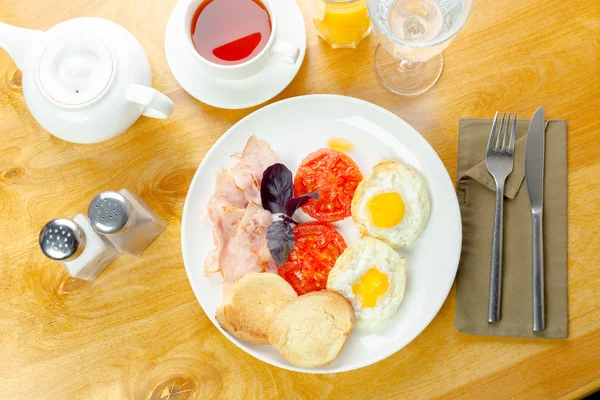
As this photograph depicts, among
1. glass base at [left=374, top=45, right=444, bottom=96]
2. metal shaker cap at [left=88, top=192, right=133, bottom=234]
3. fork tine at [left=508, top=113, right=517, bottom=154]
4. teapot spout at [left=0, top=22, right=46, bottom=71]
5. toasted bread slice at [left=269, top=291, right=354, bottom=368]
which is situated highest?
teapot spout at [left=0, top=22, right=46, bottom=71]

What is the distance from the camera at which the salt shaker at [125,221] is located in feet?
5.07

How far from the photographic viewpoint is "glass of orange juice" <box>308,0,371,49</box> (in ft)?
5.15

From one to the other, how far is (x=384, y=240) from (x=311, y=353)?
0.39 m

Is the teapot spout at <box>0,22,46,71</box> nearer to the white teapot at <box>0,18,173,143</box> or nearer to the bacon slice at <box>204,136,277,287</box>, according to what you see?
the white teapot at <box>0,18,173,143</box>

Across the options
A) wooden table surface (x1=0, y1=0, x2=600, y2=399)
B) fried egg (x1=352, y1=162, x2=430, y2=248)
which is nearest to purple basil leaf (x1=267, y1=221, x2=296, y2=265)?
fried egg (x1=352, y1=162, x2=430, y2=248)

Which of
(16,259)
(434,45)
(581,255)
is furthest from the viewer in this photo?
(16,259)

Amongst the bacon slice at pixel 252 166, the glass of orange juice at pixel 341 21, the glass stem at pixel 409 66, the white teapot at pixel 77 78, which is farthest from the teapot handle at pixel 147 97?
the glass stem at pixel 409 66

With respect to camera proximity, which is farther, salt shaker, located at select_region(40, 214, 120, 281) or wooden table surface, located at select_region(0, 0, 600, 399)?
wooden table surface, located at select_region(0, 0, 600, 399)

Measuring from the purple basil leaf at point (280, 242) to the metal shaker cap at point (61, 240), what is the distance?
561 mm

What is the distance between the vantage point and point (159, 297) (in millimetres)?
1755

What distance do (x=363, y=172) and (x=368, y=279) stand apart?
1.14 ft

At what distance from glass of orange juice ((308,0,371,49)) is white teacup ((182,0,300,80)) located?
15 cm

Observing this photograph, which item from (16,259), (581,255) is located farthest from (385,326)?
(16,259)

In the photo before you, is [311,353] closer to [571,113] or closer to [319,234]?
[319,234]
